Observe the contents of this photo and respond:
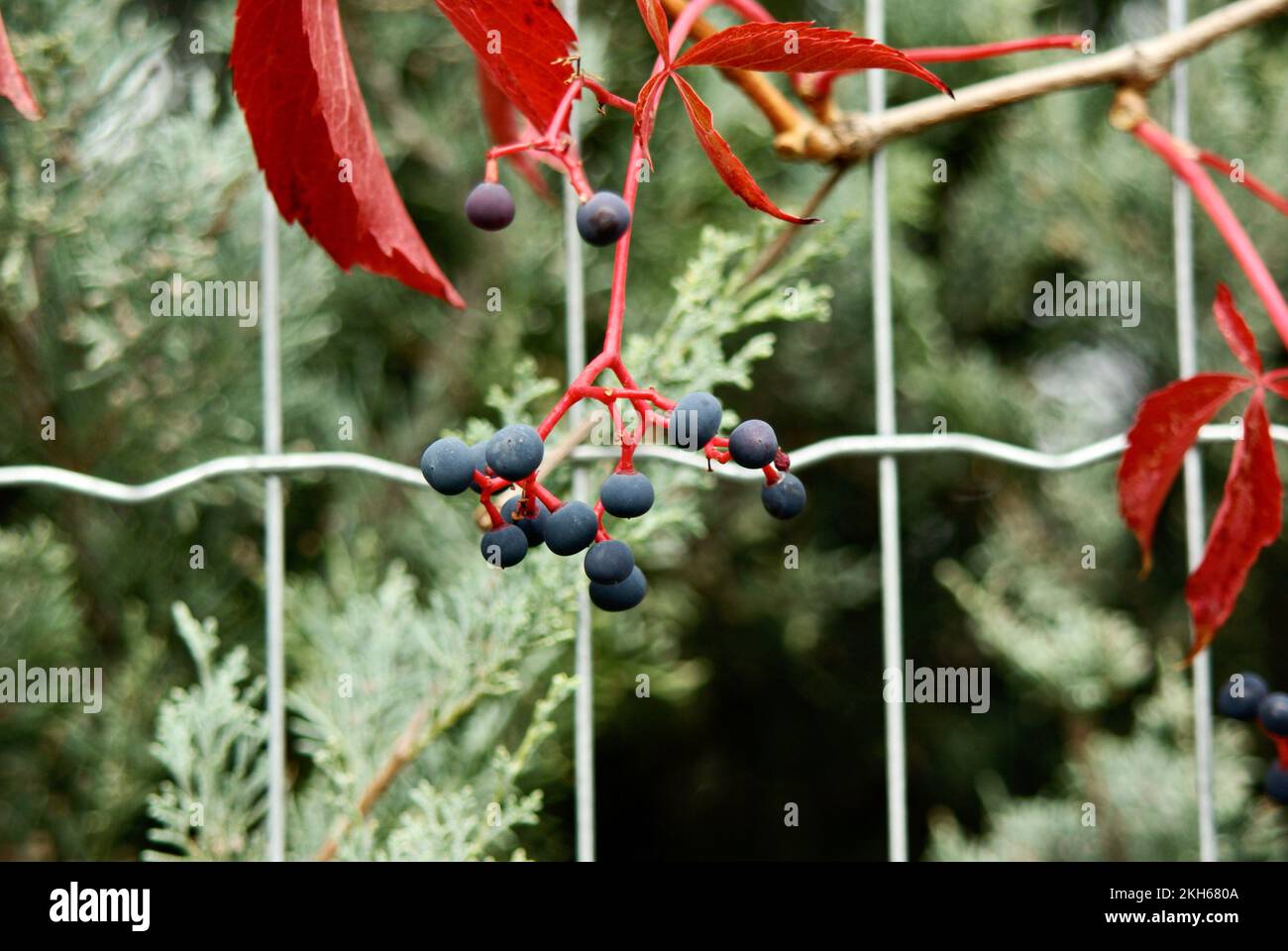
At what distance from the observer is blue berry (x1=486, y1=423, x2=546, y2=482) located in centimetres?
54

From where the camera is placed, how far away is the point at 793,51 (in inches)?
22.7

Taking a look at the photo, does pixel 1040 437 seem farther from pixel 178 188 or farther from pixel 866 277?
pixel 178 188

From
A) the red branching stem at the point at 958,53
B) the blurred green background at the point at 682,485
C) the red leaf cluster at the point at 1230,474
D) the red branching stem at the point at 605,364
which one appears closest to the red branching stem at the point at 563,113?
the red branching stem at the point at 605,364

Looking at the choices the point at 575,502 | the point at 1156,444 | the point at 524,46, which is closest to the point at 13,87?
the point at 524,46

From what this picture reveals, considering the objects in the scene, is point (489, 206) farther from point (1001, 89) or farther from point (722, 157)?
point (1001, 89)

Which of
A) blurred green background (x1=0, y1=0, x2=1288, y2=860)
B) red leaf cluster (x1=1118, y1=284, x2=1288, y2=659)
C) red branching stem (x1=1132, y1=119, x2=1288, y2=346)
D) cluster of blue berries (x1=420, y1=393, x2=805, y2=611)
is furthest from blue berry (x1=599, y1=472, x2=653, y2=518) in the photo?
blurred green background (x1=0, y1=0, x2=1288, y2=860)

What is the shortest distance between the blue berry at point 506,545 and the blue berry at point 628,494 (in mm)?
49

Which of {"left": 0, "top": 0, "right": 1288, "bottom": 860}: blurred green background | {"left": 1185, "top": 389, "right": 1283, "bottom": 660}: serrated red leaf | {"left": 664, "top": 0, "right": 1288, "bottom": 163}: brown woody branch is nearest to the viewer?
{"left": 1185, "top": 389, "right": 1283, "bottom": 660}: serrated red leaf

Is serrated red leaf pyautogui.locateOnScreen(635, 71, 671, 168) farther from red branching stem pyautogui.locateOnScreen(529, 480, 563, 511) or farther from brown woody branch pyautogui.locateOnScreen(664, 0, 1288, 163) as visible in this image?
brown woody branch pyautogui.locateOnScreen(664, 0, 1288, 163)

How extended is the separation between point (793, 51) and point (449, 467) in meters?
0.25

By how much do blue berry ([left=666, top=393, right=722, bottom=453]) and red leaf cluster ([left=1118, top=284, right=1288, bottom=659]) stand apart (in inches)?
13.3

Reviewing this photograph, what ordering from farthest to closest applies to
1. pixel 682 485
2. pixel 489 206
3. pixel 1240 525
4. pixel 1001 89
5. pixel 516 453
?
pixel 682 485
pixel 1001 89
pixel 1240 525
pixel 489 206
pixel 516 453

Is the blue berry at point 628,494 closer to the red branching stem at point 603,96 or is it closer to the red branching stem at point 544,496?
the red branching stem at point 544,496

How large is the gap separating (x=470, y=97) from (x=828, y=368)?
506 mm
